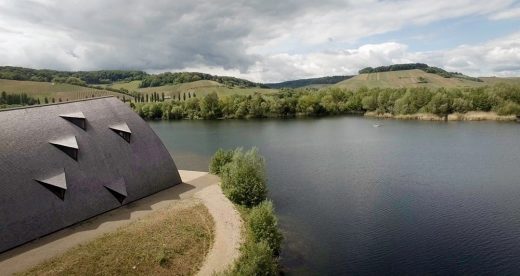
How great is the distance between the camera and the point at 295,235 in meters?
30.3

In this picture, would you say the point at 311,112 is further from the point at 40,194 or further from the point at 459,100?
the point at 40,194

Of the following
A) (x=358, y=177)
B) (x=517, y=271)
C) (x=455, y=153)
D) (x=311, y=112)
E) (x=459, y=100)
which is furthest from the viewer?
(x=311, y=112)

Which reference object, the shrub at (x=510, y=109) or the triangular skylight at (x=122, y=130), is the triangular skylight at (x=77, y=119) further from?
the shrub at (x=510, y=109)

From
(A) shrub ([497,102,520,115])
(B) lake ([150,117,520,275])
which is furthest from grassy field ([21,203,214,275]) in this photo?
(A) shrub ([497,102,520,115])

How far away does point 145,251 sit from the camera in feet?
82.1

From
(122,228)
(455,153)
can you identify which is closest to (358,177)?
(455,153)

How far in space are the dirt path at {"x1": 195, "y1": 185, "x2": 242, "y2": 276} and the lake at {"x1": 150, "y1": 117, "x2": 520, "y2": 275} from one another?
3.91 m

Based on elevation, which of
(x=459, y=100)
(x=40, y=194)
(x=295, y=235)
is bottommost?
(x=295, y=235)

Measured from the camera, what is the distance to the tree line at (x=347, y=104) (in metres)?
105

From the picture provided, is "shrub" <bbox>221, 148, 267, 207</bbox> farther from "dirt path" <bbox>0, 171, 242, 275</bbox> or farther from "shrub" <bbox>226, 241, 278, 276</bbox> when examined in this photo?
"shrub" <bbox>226, 241, 278, 276</bbox>

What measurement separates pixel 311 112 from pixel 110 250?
114m

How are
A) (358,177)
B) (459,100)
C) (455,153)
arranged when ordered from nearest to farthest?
(358,177)
(455,153)
(459,100)

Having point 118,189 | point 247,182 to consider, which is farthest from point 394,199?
point 118,189

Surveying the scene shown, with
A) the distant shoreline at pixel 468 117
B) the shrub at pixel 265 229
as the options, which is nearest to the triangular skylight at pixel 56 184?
the shrub at pixel 265 229
